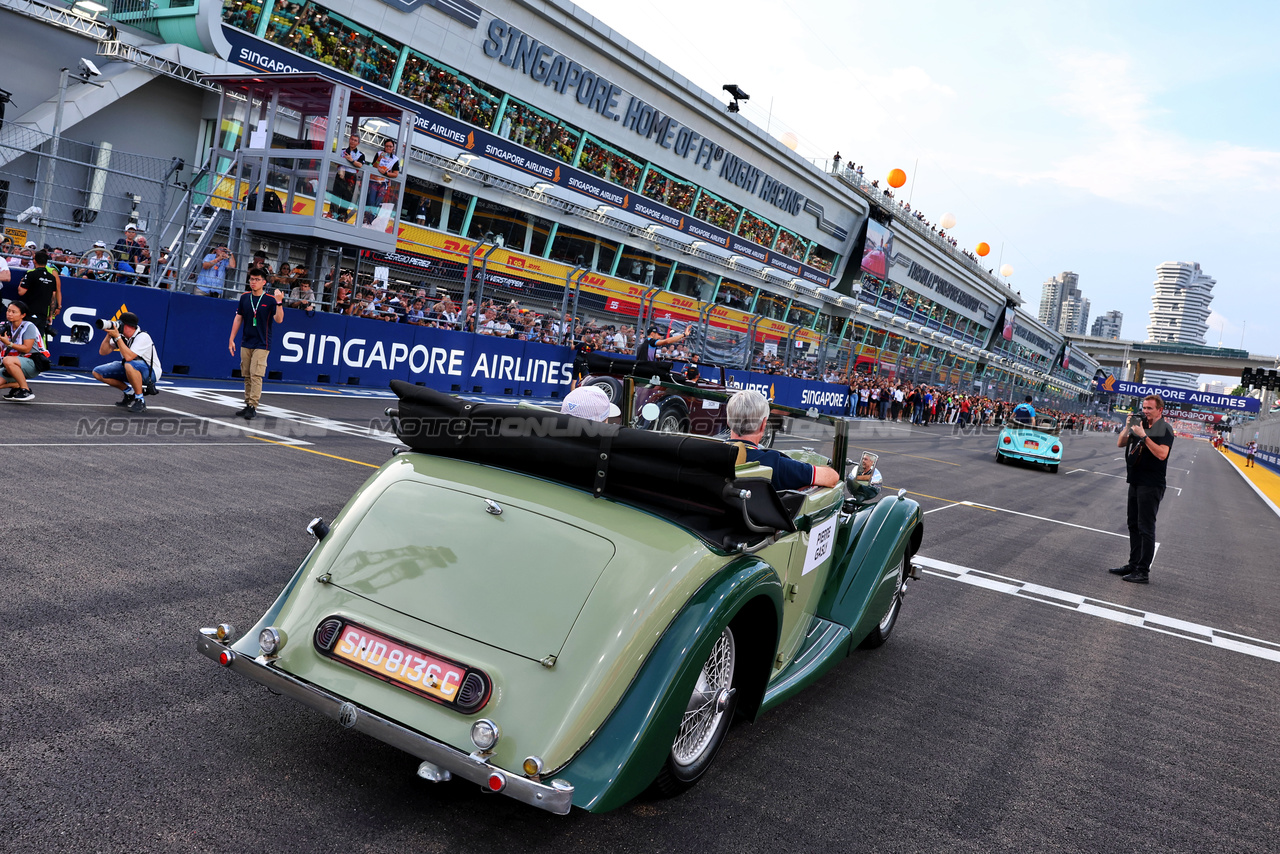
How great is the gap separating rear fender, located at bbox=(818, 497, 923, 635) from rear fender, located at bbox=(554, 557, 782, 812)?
1.20 metres

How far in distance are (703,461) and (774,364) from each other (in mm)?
26033

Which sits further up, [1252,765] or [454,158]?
[454,158]

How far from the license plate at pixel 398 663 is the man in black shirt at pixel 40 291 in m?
9.87

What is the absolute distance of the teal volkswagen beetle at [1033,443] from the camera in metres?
21.9

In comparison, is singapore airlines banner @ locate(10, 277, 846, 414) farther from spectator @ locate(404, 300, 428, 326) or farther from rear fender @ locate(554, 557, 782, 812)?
rear fender @ locate(554, 557, 782, 812)

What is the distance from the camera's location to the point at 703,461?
9.79ft

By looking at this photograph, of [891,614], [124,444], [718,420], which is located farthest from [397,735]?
[124,444]

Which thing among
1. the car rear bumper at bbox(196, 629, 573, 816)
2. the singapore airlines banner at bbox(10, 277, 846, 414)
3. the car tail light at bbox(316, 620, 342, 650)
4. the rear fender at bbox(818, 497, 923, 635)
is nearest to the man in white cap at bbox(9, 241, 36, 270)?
the singapore airlines banner at bbox(10, 277, 846, 414)

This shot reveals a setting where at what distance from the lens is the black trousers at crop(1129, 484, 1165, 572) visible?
8336mm

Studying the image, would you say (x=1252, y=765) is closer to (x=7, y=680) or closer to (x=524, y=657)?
(x=524, y=657)

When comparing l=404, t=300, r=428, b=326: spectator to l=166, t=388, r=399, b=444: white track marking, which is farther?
l=404, t=300, r=428, b=326: spectator

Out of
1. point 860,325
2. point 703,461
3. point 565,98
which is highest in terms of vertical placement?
point 565,98

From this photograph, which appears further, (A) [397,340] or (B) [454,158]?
(B) [454,158]

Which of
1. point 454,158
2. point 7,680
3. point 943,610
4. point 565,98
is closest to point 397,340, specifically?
point 454,158
